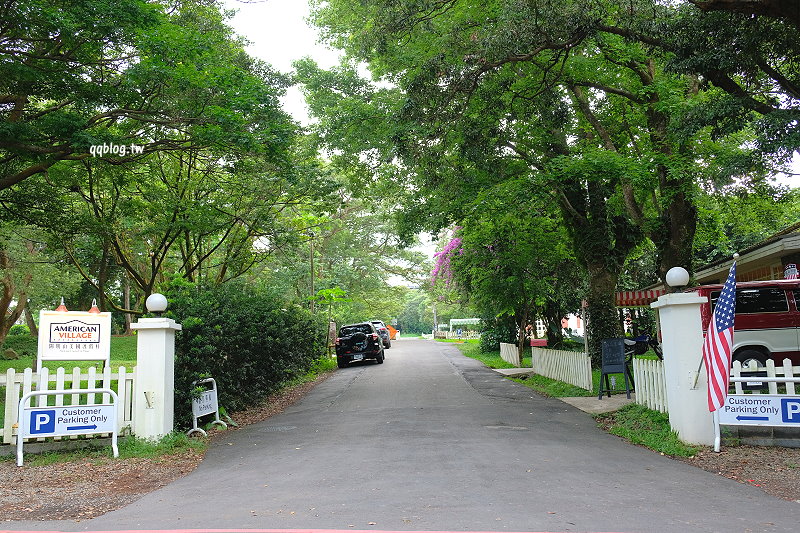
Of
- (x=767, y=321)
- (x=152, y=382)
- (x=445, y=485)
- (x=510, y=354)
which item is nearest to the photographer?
(x=445, y=485)

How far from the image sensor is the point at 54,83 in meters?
10.2

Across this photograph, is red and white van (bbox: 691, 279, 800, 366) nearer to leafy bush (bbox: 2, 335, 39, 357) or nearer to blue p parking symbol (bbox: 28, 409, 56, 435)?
blue p parking symbol (bbox: 28, 409, 56, 435)

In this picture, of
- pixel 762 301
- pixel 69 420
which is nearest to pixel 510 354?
pixel 762 301

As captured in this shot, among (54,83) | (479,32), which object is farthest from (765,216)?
(54,83)

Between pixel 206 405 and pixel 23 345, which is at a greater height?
pixel 23 345

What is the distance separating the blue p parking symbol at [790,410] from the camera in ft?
25.7

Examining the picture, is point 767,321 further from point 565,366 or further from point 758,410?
point 565,366

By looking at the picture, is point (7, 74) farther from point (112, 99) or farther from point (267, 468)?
point (267, 468)

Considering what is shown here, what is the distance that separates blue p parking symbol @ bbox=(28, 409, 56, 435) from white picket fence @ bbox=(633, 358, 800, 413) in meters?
9.20

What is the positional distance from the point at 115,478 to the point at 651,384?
845 cm

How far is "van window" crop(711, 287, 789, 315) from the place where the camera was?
12.1m

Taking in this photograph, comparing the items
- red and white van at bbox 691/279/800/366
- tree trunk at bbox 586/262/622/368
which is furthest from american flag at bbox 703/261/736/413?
tree trunk at bbox 586/262/622/368

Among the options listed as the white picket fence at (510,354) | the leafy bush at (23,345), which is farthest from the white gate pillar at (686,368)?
the leafy bush at (23,345)

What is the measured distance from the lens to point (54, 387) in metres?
8.61
